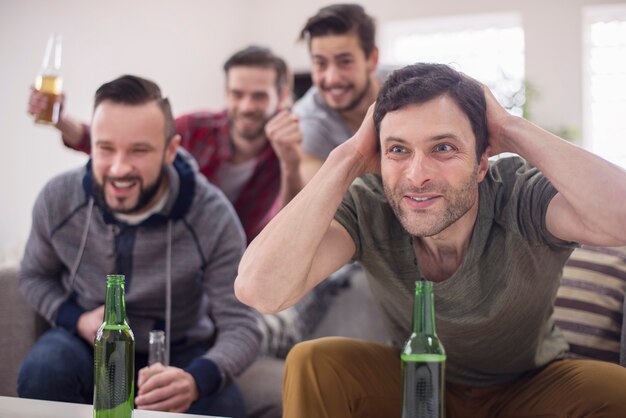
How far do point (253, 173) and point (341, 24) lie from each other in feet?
2.03

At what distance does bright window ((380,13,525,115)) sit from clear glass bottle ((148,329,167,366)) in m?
4.74

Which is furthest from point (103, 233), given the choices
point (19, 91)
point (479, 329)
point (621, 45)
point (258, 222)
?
→ point (621, 45)

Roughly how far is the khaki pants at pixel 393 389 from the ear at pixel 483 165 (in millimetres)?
437

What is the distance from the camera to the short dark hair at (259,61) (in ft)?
10.0

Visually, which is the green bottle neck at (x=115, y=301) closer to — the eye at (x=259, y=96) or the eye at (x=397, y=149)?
the eye at (x=397, y=149)

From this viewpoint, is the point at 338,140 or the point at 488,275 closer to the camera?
the point at 488,275

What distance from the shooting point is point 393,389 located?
1.74m

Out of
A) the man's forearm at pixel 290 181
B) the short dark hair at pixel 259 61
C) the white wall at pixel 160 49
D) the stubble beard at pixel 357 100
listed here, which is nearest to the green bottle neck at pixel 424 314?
the man's forearm at pixel 290 181

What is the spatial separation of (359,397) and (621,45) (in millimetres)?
5432

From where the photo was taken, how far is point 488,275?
167 centimetres

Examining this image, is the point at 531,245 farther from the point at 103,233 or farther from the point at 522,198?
the point at 103,233

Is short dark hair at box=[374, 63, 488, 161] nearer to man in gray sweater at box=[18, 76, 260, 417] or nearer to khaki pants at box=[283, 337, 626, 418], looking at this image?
khaki pants at box=[283, 337, 626, 418]

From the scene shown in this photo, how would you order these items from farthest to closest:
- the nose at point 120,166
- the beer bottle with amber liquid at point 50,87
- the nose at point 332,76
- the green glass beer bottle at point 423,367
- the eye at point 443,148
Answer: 1. the nose at point 332,76
2. the beer bottle with amber liquid at point 50,87
3. the nose at point 120,166
4. the eye at point 443,148
5. the green glass beer bottle at point 423,367

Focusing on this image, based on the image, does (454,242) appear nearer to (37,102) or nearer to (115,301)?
(115,301)
